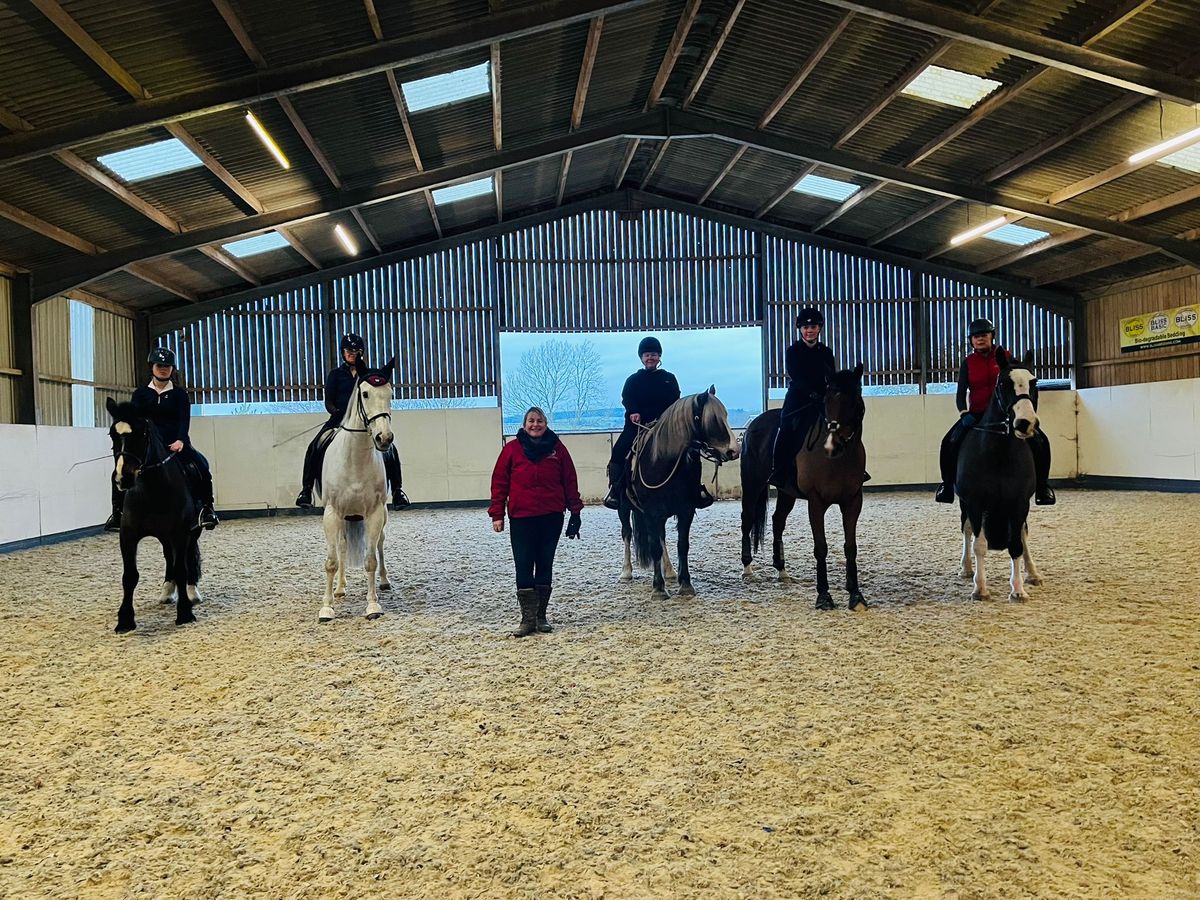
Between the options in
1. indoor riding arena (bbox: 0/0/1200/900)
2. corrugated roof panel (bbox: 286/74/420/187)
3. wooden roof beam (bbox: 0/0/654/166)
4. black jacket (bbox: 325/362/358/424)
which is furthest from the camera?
corrugated roof panel (bbox: 286/74/420/187)

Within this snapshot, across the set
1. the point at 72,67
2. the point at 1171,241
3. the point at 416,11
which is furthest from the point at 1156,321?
the point at 72,67

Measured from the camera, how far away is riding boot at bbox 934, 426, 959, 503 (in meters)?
6.36

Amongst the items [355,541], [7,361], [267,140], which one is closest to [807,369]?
[355,541]

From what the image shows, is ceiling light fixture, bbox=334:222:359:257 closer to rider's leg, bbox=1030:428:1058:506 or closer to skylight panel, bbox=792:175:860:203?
skylight panel, bbox=792:175:860:203

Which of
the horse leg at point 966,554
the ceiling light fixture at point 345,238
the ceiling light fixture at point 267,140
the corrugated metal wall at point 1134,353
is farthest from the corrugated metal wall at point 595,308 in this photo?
the horse leg at point 966,554

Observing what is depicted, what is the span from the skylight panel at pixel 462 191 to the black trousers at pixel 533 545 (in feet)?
31.1

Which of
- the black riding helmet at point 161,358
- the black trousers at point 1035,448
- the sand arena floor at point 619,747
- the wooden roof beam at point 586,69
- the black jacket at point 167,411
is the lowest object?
the sand arena floor at point 619,747

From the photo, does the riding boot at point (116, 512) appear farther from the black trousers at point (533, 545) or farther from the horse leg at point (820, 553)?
the horse leg at point (820, 553)

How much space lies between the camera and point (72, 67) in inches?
276

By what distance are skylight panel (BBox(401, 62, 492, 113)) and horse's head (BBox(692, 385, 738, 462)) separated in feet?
18.9

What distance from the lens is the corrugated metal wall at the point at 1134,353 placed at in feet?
46.6

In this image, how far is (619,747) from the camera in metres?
3.20

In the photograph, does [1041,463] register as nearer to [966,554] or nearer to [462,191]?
[966,554]

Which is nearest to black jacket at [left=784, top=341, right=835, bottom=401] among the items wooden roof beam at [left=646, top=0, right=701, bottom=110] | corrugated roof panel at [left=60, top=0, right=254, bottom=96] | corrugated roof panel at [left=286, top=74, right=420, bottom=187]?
wooden roof beam at [left=646, top=0, right=701, bottom=110]
